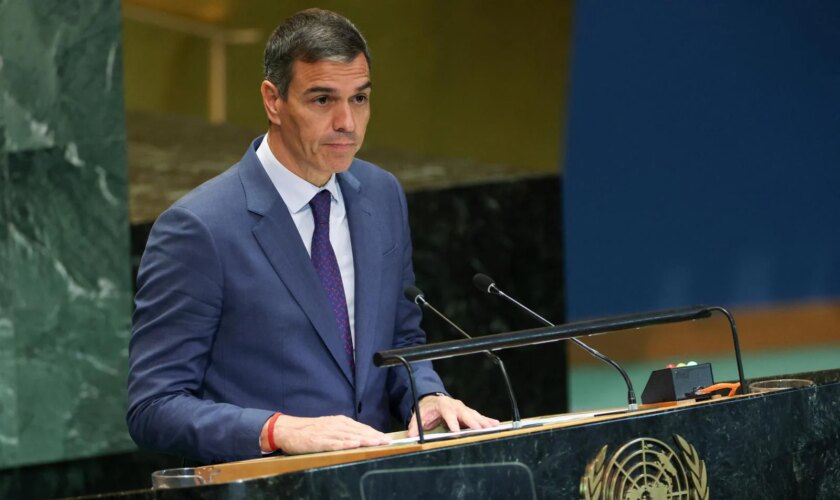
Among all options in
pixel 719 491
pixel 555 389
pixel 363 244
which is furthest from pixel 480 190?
pixel 719 491

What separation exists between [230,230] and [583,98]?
4216 millimetres

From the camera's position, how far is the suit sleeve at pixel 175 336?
2.66 meters

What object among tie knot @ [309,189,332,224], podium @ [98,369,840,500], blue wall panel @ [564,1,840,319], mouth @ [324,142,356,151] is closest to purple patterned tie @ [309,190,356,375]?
tie knot @ [309,189,332,224]

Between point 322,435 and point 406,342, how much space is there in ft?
2.32

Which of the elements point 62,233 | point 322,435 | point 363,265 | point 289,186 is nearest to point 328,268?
point 363,265

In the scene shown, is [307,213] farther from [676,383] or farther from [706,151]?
[706,151]

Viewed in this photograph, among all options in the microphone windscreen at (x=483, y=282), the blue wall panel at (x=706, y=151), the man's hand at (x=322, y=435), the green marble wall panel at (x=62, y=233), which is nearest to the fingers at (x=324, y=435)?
the man's hand at (x=322, y=435)

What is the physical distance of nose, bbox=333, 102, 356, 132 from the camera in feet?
9.41

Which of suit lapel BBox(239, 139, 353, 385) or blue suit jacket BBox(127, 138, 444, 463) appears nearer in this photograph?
blue suit jacket BBox(127, 138, 444, 463)

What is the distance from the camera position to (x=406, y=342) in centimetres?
312

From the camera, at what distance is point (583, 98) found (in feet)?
22.3

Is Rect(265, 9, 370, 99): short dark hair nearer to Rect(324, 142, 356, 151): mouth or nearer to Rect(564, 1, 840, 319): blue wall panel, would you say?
Rect(324, 142, 356, 151): mouth

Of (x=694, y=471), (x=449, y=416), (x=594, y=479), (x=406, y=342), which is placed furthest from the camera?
(x=406, y=342)

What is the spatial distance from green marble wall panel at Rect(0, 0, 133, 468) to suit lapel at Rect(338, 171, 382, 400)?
286 cm
